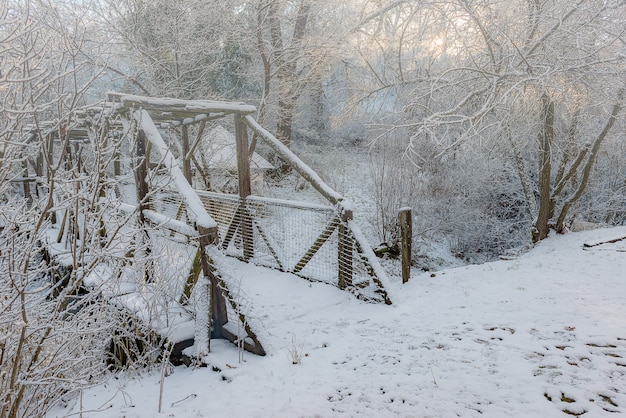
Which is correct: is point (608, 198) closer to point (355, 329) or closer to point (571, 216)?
point (571, 216)

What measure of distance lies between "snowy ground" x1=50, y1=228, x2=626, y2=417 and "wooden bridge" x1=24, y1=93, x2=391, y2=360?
1.18 ft

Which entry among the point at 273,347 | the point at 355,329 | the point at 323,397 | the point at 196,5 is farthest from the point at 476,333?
the point at 196,5

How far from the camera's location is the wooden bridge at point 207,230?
11.9 ft

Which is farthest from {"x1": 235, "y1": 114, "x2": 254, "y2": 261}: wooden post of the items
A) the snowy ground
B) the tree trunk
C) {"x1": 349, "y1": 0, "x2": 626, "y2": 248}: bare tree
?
the tree trunk

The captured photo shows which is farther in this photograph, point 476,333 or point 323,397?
point 476,333

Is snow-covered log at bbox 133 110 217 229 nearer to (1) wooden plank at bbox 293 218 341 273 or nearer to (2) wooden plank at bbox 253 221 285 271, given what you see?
(1) wooden plank at bbox 293 218 341 273

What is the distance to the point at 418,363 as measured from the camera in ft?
10.7

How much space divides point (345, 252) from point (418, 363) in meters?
2.26

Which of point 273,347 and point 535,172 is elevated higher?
point 535,172

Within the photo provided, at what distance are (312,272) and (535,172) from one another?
38.7 ft

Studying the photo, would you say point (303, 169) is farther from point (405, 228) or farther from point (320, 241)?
point (405, 228)

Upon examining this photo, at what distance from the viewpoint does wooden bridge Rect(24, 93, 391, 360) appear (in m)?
3.63

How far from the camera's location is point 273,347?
374 centimetres

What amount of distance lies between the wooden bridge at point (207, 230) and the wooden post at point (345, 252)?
0.01 m
